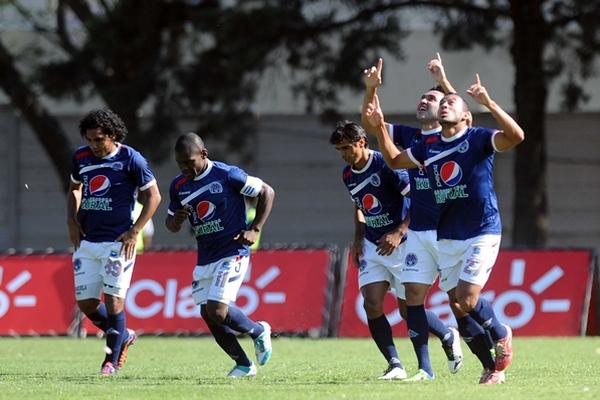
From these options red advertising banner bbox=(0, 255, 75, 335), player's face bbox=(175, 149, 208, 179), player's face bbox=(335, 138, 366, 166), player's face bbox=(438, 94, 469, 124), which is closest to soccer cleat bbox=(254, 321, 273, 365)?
player's face bbox=(175, 149, 208, 179)

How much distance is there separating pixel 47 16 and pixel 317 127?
18.8ft

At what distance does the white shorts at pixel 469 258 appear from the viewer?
1029 cm

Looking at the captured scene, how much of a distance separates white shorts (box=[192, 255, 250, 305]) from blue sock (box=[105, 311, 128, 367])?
846mm

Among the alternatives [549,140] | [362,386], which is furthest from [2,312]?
[549,140]

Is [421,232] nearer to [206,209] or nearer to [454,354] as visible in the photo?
[454,354]

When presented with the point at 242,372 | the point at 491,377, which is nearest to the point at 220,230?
the point at 242,372

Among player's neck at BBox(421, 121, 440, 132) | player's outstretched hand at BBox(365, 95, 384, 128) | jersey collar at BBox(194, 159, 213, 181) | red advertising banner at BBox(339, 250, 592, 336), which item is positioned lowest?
red advertising banner at BBox(339, 250, 592, 336)

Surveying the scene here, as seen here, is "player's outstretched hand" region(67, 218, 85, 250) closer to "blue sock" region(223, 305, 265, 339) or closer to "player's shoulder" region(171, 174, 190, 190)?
"player's shoulder" region(171, 174, 190, 190)

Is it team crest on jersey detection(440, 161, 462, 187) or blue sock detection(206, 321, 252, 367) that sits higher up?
team crest on jersey detection(440, 161, 462, 187)

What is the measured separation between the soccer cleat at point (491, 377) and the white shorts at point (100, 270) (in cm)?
334

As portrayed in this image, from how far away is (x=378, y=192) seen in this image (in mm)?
11406

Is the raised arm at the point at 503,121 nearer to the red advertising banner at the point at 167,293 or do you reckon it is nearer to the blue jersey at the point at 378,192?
the blue jersey at the point at 378,192

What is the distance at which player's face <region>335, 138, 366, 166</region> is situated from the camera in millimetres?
11188

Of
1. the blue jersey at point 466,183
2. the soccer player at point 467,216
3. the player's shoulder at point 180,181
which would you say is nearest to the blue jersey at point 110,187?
the player's shoulder at point 180,181
